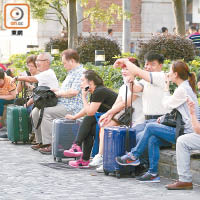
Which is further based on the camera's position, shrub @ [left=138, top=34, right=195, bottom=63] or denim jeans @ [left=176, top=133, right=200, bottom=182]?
shrub @ [left=138, top=34, right=195, bottom=63]

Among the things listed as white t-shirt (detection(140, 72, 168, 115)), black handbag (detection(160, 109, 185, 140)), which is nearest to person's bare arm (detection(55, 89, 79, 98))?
white t-shirt (detection(140, 72, 168, 115))

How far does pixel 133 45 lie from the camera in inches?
1458

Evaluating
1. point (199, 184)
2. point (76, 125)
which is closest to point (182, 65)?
point (199, 184)

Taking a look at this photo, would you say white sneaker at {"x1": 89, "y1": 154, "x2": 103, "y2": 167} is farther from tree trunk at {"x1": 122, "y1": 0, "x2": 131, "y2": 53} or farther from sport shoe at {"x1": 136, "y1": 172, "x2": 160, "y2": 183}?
tree trunk at {"x1": 122, "y1": 0, "x2": 131, "y2": 53}

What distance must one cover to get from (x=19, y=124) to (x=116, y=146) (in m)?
3.78

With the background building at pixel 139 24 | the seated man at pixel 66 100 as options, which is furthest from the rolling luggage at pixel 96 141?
the background building at pixel 139 24

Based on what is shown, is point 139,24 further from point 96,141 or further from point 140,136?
point 140,136

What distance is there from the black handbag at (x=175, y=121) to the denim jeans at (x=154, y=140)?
0.06m

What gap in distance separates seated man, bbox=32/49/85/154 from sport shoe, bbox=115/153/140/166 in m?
2.43

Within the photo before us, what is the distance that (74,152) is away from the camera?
413 inches

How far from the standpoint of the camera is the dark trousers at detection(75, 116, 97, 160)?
1040 centimetres

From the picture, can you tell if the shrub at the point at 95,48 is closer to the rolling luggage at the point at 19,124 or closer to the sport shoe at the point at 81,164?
the rolling luggage at the point at 19,124

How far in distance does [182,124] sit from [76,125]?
247 cm

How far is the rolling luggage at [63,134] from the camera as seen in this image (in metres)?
10.9
